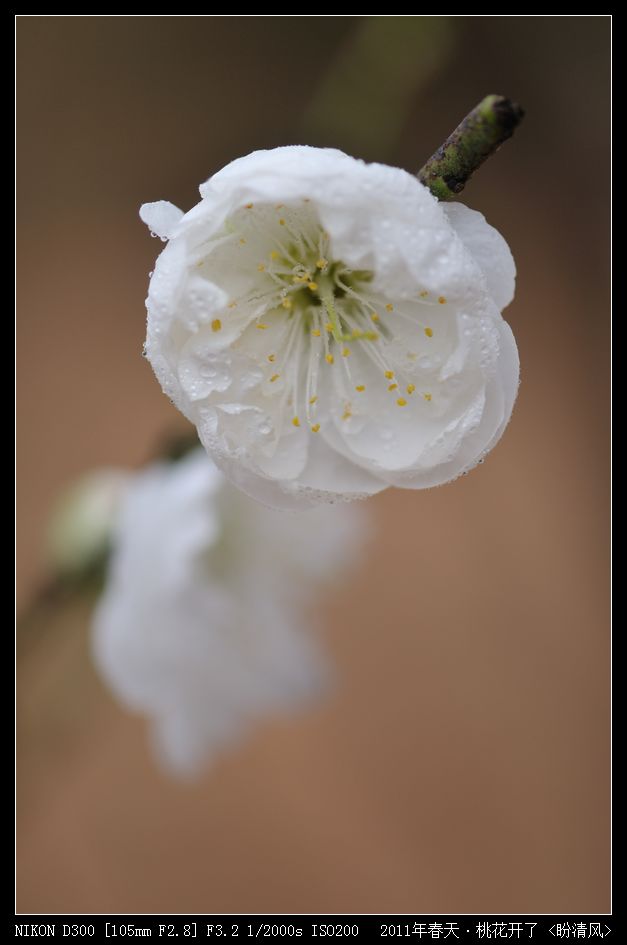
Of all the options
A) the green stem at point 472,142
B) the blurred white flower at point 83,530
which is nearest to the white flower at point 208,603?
the blurred white flower at point 83,530

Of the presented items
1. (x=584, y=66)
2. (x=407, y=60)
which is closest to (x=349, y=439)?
(x=407, y=60)

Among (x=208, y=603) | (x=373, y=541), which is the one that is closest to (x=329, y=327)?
(x=208, y=603)

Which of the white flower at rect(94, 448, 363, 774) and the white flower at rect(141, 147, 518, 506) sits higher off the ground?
the white flower at rect(141, 147, 518, 506)

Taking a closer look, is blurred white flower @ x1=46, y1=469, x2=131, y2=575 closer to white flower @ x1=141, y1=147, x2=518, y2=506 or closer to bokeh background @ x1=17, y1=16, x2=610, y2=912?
white flower @ x1=141, y1=147, x2=518, y2=506

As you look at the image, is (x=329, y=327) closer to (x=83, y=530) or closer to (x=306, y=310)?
(x=306, y=310)

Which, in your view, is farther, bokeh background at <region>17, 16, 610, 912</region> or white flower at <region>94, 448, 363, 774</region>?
bokeh background at <region>17, 16, 610, 912</region>

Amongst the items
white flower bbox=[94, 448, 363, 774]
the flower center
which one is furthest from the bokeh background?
the flower center
